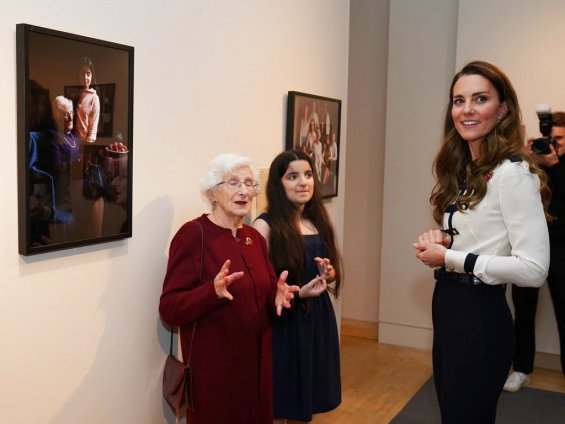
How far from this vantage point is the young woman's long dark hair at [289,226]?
9.91 feet

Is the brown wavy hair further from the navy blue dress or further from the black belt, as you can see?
the navy blue dress

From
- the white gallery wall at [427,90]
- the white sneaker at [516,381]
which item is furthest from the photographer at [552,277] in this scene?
the white gallery wall at [427,90]

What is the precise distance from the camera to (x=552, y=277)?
417cm

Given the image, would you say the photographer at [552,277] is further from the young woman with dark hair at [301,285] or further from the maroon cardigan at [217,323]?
the maroon cardigan at [217,323]

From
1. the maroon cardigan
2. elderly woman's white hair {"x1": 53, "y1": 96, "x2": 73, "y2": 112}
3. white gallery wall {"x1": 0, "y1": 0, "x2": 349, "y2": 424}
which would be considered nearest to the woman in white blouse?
the maroon cardigan

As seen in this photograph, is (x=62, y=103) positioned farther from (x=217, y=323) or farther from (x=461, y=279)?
(x=461, y=279)

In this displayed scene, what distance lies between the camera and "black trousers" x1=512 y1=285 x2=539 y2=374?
14.6 feet

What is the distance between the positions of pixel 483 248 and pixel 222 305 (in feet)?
3.44

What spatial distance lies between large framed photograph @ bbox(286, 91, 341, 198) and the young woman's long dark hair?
1.32ft

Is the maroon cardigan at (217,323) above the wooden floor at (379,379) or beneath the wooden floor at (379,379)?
above

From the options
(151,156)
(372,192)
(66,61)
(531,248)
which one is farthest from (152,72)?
(372,192)

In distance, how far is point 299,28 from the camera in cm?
376

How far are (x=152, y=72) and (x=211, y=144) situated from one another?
532mm

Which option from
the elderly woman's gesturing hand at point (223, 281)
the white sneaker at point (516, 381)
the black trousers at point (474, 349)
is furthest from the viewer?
the white sneaker at point (516, 381)
